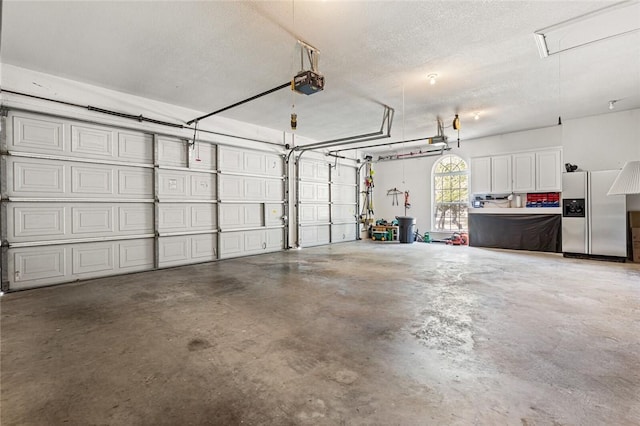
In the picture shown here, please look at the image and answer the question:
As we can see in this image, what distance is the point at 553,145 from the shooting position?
25.1 feet

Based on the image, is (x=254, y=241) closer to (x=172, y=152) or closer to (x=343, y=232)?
(x=172, y=152)

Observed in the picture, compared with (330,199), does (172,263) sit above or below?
below

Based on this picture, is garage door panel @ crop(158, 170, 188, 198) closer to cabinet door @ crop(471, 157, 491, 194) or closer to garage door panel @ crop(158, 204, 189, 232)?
garage door panel @ crop(158, 204, 189, 232)

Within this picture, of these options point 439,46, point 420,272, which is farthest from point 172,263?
point 439,46

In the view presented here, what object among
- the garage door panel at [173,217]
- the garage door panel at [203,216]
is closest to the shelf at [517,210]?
the garage door panel at [203,216]

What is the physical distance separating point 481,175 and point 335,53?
6663 millimetres

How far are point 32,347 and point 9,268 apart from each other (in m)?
2.60

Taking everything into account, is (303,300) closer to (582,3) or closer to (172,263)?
(172,263)

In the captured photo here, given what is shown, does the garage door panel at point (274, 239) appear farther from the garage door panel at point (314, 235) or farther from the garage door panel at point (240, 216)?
the garage door panel at point (314, 235)

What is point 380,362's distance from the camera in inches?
89.9

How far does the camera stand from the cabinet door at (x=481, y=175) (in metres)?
8.61

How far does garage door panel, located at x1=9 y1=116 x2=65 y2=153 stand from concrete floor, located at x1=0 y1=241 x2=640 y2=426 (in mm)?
2142

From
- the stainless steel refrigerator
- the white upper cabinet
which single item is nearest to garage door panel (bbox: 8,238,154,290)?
the white upper cabinet

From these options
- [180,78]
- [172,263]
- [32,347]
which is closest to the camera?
[32,347]
